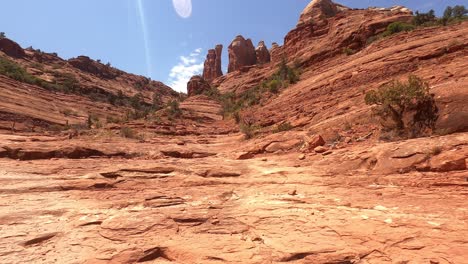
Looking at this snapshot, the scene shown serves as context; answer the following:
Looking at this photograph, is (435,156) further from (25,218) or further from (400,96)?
(25,218)

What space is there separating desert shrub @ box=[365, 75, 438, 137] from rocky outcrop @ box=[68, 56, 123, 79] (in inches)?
2793

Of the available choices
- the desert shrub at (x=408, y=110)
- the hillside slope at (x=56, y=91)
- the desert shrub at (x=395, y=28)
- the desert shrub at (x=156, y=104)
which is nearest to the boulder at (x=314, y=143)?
the desert shrub at (x=408, y=110)

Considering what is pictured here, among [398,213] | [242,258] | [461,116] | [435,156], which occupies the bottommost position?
[242,258]

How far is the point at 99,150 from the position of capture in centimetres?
1323

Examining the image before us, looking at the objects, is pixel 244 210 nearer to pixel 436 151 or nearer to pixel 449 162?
pixel 449 162

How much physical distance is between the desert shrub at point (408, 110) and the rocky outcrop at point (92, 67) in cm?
7093

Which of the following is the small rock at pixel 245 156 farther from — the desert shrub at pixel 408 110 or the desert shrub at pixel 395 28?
the desert shrub at pixel 395 28

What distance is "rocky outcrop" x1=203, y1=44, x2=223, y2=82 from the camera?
75.6m

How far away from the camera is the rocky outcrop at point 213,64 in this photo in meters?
75.6

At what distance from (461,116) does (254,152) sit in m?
7.72

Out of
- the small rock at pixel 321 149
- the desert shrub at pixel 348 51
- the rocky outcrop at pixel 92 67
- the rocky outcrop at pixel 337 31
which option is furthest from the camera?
the rocky outcrop at pixel 92 67

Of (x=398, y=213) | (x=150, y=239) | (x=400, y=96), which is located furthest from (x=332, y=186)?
(x=400, y=96)

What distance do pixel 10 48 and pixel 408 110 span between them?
68609 mm

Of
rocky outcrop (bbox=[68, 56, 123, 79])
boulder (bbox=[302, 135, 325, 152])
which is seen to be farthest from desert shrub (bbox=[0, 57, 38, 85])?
boulder (bbox=[302, 135, 325, 152])
